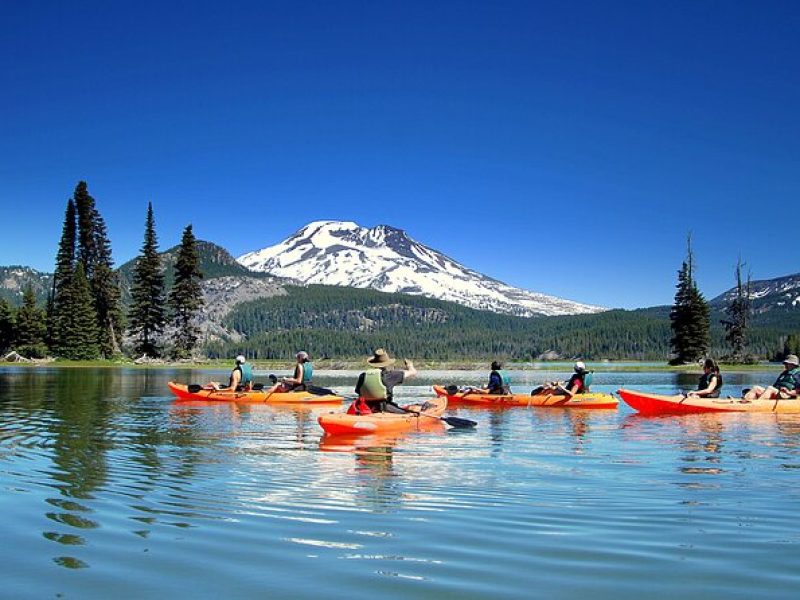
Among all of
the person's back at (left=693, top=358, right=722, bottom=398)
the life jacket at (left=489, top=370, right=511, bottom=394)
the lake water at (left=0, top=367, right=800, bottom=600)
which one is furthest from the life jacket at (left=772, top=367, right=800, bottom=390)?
the life jacket at (left=489, top=370, right=511, bottom=394)

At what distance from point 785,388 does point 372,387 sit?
1644 centimetres

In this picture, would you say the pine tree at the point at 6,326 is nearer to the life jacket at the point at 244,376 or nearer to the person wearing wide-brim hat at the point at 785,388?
the life jacket at the point at 244,376

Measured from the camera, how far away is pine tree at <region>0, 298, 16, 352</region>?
9362cm

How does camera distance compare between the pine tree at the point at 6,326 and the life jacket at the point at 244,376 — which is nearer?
the life jacket at the point at 244,376

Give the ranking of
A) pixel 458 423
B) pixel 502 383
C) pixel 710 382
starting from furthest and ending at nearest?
pixel 502 383 → pixel 710 382 → pixel 458 423

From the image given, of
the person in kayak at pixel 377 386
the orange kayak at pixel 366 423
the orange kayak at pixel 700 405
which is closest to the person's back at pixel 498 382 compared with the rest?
the orange kayak at pixel 700 405

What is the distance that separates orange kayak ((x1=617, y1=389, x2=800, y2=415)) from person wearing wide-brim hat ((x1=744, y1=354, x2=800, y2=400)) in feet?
1.18

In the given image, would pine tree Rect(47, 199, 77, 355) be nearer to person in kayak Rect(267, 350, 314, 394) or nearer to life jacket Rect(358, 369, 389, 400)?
person in kayak Rect(267, 350, 314, 394)

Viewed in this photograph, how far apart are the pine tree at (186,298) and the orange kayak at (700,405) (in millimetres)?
76226

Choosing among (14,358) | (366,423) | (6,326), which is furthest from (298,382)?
(6,326)

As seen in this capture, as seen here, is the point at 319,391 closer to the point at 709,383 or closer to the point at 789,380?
the point at 709,383

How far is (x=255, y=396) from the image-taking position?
32.7 metres

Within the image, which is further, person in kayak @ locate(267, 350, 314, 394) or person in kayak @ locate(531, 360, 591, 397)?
person in kayak @ locate(267, 350, 314, 394)

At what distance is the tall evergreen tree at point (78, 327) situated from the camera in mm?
89188
